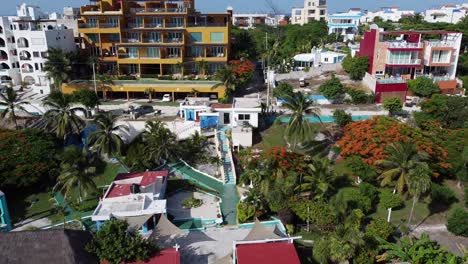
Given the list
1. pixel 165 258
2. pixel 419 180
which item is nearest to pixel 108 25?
pixel 165 258

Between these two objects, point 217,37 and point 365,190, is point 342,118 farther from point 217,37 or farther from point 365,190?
point 217,37

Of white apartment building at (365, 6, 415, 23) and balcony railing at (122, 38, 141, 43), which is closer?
balcony railing at (122, 38, 141, 43)

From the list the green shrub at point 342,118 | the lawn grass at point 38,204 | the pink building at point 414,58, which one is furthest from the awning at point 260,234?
the pink building at point 414,58

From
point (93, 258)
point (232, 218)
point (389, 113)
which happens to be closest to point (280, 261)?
point (232, 218)

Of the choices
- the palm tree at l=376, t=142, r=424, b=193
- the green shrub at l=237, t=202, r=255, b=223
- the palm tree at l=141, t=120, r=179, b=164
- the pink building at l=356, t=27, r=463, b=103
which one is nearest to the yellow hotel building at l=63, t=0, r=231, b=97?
the palm tree at l=141, t=120, r=179, b=164

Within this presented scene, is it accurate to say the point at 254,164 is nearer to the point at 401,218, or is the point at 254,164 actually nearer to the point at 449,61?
the point at 401,218

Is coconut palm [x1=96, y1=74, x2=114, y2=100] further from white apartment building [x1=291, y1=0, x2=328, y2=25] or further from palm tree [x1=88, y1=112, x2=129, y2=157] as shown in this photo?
white apartment building [x1=291, y1=0, x2=328, y2=25]
